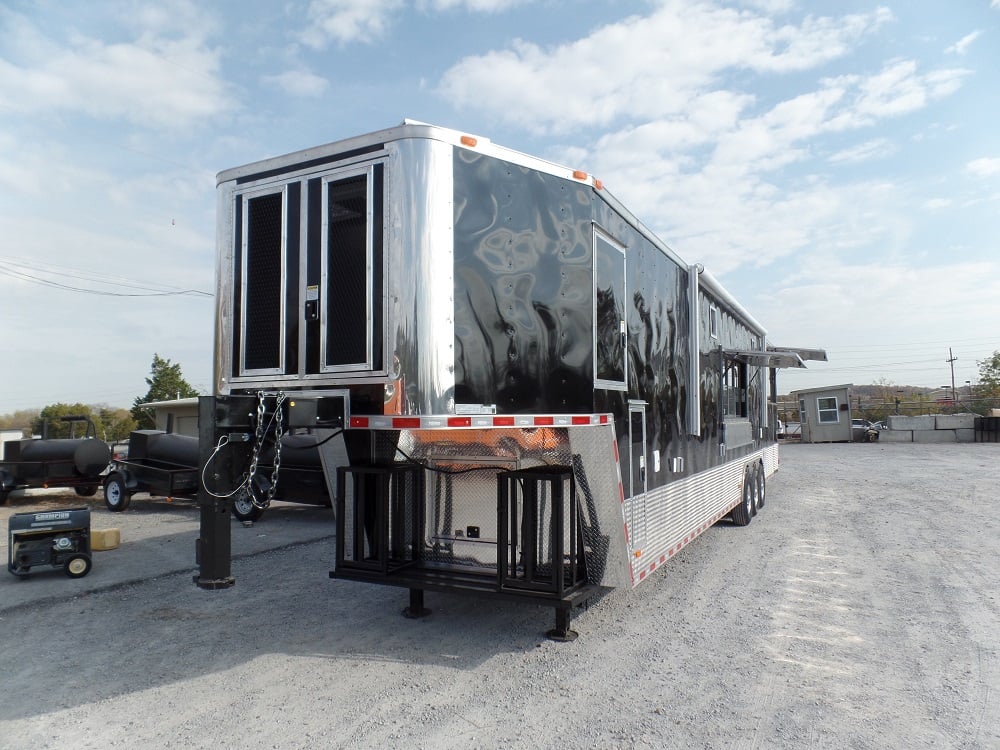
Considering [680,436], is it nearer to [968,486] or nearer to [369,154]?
[369,154]

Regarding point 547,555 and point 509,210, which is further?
point 547,555

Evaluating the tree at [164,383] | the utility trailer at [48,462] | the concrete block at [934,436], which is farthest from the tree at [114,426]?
the concrete block at [934,436]

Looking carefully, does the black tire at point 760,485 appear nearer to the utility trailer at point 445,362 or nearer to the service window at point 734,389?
the service window at point 734,389

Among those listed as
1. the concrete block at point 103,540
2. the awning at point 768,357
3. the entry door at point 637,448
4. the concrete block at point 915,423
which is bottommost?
the concrete block at point 103,540

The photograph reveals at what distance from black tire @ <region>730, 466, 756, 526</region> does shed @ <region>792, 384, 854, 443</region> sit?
2128cm

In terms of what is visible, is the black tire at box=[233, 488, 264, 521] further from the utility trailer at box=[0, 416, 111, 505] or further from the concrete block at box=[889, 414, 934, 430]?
the concrete block at box=[889, 414, 934, 430]

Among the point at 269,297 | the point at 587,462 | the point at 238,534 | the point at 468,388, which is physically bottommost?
the point at 238,534

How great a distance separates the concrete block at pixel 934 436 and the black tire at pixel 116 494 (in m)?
29.2

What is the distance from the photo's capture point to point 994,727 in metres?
3.71

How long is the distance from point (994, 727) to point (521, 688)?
2.56m

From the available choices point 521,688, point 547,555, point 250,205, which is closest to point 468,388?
point 547,555

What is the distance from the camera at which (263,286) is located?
196 inches

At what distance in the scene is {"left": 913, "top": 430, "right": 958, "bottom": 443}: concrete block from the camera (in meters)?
29.0

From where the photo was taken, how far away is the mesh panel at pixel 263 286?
491cm
